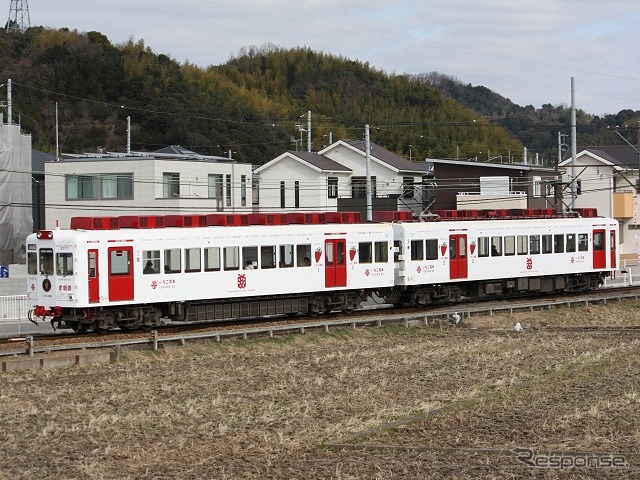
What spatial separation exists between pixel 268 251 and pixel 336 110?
84.0 meters

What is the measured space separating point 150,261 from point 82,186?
2149cm

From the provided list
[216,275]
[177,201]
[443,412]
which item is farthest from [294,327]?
[177,201]

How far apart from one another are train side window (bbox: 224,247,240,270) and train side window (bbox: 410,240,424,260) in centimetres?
688

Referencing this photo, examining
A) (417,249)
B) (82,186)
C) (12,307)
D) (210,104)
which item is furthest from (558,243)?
(210,104)

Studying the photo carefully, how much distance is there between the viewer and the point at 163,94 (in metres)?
81.2

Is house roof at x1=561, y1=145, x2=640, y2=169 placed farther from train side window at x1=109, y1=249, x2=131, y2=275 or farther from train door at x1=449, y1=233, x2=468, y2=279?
train side window at x1=109, y1=249, x2=131, y2=275

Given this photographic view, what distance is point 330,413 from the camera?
15938 millimetres

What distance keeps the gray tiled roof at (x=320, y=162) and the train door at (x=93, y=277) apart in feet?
105

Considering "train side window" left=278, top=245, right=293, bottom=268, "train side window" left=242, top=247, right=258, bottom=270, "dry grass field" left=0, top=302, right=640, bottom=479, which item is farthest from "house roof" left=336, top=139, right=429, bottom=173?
"dry grass field" left=0, top=302, right=640, bottom=479

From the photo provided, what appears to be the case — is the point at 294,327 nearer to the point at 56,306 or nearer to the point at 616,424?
the point at 56,306

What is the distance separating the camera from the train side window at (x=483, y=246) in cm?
3428

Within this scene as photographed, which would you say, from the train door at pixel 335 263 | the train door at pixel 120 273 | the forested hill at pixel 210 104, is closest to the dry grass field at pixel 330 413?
the train door at pixel 120 273

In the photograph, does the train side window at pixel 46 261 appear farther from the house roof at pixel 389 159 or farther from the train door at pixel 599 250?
the house roof at pixel 389 159

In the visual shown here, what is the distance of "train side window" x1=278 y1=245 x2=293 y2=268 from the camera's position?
2867 centimetres
